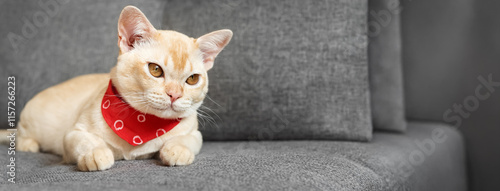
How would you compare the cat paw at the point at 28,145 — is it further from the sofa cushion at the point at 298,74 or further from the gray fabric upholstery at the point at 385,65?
the gray fabric upholstery at the point at 385,65

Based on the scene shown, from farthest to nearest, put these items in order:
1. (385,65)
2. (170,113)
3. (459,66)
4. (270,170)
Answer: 1. (459,66)
2. (385,65)
3. (170,113)
4. (270,170)

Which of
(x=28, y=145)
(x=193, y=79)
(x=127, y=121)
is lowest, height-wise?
(x=28, y=145)

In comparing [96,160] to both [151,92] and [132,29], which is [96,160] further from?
[132,29]

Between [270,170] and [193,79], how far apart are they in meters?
0.31

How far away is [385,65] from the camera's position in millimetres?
1569

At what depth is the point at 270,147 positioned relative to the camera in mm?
1239

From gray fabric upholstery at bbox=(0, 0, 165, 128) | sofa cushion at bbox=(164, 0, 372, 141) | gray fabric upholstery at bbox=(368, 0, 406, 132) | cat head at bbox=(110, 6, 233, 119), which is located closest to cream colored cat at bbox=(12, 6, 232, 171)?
cat head at bbox=(110, 6, 233, 119)

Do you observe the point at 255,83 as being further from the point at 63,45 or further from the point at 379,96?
the point at 63,45

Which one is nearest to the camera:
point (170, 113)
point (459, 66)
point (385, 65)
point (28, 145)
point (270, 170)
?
point (270, 170)

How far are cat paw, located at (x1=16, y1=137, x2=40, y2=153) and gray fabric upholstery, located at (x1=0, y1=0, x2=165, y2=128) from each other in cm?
32

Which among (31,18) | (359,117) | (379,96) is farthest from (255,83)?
(31,18)

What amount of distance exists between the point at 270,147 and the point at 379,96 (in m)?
0.57

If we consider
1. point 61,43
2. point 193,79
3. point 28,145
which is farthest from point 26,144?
point 193,79

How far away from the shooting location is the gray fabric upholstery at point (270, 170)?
0.77m
